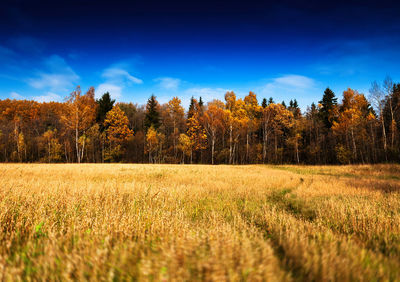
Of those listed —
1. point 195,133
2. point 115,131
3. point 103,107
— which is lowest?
point 195,133

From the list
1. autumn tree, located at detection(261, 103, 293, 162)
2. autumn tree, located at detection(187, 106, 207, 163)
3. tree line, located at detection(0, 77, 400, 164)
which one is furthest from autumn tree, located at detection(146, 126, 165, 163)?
autumn tree, located at detection(261, 103, 293, 162)

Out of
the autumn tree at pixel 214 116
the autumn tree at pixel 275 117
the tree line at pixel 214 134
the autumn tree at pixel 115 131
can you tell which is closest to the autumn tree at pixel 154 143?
the tree line at pixel 214 134

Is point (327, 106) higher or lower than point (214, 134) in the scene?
higher

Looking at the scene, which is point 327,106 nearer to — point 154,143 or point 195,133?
point 195,133

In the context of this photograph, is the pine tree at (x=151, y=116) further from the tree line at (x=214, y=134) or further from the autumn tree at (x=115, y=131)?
the autumn tree at (x=115, y=131)

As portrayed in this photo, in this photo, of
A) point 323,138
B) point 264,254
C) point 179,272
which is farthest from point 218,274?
point 323,138

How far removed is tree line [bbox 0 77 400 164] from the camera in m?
34.8

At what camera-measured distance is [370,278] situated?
1652 mm

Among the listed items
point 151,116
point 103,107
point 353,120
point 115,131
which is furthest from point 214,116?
point 103,107

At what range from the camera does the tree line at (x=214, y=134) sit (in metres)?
34.8

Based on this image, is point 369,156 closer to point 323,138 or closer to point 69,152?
point 323,138

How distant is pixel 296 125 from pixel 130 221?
4515 cm

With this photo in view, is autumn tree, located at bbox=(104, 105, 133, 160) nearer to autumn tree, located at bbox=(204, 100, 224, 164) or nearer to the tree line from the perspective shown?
the tree line

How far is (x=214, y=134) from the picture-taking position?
41156 millimetres
